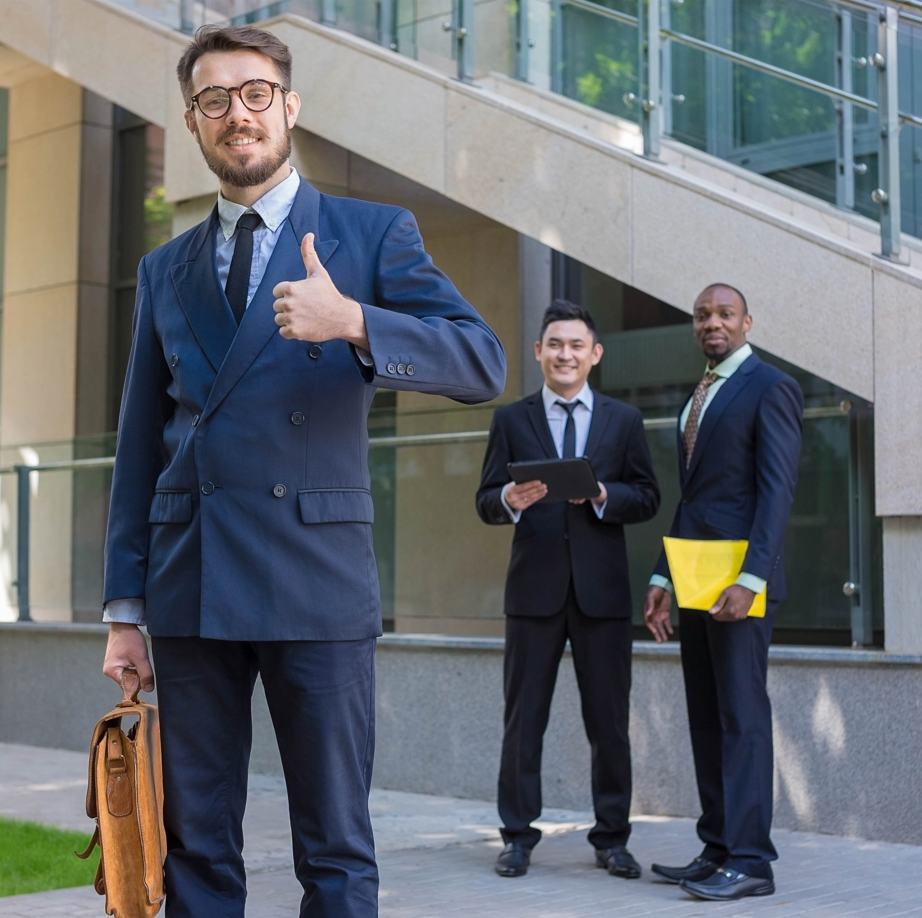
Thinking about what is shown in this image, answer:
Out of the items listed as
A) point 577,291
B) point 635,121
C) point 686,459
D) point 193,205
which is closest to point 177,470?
point 686,459

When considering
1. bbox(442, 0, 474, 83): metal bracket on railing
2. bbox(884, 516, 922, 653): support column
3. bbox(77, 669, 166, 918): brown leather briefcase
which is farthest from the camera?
bbox(442, 0, 474, 83): metal bracket on railing

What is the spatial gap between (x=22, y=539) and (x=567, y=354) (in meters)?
5.78

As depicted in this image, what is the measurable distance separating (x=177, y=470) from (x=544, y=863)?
3340 millimetres

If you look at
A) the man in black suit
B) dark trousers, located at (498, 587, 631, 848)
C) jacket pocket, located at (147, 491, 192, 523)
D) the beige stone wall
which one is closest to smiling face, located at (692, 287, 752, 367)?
the man in black suit

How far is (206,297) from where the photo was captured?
9.76ft

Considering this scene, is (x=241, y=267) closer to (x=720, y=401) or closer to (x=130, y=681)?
(x=130, y=681)

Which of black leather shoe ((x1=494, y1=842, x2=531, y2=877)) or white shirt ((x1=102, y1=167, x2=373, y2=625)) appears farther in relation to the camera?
black leather shoe ((x1=494, y1=842, x2=531, y2=877))

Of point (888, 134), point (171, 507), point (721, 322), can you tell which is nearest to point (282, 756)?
point (171, 507)

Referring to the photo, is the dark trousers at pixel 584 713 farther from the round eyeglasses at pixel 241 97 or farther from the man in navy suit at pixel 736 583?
the round eyeglasses at pixel 241 97

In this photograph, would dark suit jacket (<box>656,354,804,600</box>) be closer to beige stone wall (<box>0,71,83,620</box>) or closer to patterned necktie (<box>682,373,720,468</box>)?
patterned necktie (<box>682,373,720,468</box>)

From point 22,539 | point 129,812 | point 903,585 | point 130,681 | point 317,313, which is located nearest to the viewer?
point 317,313

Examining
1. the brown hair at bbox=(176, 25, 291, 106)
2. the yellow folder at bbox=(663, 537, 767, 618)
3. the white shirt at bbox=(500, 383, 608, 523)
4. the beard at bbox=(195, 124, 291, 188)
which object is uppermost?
the brown hair at bbox=(176, 25, 291, 106)

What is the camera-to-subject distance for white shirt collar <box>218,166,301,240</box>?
2992mm

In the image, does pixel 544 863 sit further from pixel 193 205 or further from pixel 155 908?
pixel 193 205
